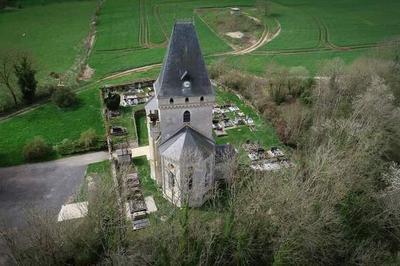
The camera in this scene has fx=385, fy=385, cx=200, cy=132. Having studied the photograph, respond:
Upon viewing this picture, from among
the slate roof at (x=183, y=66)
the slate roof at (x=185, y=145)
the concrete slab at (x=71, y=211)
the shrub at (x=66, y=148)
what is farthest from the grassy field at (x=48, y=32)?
the slate roof at (x=183, y=66)

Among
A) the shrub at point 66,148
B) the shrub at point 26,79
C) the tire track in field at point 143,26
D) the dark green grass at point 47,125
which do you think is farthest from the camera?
the tire track in field at point 143,26

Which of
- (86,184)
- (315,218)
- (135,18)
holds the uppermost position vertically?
(135,18)

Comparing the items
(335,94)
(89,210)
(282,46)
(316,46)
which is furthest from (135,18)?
(89,210)

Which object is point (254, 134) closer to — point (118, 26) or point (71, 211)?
point (71, 211)

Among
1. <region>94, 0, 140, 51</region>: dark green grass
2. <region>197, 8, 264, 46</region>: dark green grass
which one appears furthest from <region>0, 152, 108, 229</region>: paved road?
<region>197, 8, 264, 46</region>: dark green grass

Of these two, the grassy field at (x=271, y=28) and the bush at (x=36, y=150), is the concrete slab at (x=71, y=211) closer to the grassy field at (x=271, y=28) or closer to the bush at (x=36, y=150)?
the bush at (x=36, y=150)

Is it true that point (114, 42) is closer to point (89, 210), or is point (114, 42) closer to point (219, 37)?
point (219, 37)

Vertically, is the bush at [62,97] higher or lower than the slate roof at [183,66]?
lower
